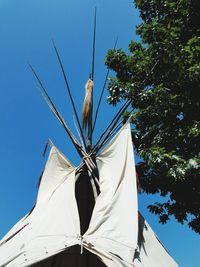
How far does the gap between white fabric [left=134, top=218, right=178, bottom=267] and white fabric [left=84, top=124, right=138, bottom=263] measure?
0.89 feet

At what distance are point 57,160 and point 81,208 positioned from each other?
0.89 m

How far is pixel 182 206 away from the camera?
6207 mm

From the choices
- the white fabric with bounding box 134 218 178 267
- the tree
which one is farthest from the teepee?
the tree

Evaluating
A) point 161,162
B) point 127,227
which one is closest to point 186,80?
point 161,162

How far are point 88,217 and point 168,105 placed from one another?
3061 mm

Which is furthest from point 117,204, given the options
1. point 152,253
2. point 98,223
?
point 152,253

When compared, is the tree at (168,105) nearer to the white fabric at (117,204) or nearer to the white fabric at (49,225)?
the white fabric at (117,204)

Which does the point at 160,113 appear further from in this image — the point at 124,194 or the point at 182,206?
the point at 124,194

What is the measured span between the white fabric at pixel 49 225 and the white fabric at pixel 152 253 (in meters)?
0.85

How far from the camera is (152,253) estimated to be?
377 cm

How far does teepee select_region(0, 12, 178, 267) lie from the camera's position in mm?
3230

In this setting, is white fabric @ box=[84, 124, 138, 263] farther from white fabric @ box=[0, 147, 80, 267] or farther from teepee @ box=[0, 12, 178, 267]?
white fabric @ box=[0, 147, 80, 267]

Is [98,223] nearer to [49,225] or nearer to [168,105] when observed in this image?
[49,225]

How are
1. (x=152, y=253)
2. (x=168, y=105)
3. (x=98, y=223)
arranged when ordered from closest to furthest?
(x=98, y=223)
(x=152, y=253)
(x=168, y=105)
